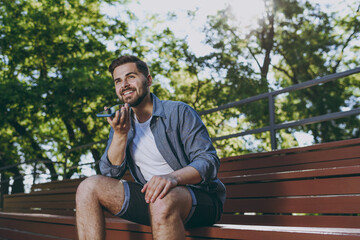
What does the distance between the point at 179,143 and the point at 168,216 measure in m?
0.62

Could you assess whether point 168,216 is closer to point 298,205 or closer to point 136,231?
point 136,231

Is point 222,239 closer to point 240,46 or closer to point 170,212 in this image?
point 170,212

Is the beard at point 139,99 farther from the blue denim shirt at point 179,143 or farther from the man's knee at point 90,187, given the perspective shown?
the man's knee at point 90,187

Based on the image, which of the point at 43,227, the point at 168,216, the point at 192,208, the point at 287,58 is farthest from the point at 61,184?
the point at 287,58

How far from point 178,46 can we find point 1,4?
6.13 metres

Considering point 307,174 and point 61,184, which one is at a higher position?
point 61,184

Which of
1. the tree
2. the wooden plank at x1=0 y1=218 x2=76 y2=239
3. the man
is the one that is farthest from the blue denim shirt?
the tree

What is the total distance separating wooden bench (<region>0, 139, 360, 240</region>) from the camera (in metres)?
2.09

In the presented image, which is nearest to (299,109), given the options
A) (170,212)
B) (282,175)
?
(282,175)

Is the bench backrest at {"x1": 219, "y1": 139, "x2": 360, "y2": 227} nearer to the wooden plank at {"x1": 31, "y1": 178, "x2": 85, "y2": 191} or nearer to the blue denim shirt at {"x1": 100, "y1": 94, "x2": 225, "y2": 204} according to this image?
the blue denim shirt at {"x1": 100, "y1": 94, "x2": 225, "y2": 204}

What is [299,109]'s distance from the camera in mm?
14992

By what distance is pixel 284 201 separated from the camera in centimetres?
278

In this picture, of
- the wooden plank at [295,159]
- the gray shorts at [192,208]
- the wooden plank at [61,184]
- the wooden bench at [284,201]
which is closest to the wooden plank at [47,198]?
the wooden plank at [61,184]

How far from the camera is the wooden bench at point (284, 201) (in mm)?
2088
